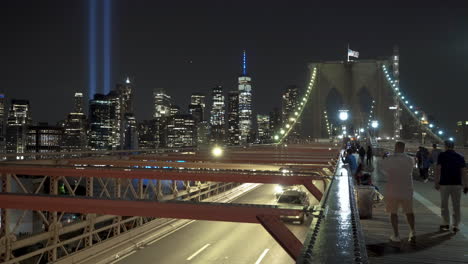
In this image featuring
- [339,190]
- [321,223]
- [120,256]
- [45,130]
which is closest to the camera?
[321,223]

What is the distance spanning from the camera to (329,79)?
98312mm

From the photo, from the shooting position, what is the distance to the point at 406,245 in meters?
6.98

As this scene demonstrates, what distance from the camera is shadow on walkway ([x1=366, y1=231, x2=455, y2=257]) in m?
6.55

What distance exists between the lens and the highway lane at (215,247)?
1295 centimetres

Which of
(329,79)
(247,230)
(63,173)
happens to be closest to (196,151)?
(247,230)

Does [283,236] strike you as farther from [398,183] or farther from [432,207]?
[432,207]

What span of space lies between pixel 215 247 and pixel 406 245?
28.3 ft

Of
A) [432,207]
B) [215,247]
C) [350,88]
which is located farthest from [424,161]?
[350,88]

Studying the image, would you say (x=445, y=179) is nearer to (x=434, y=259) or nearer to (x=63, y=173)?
(x=434, y=259)

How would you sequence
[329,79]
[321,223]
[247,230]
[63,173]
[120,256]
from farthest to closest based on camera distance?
[329,79], [247,230], [120,256], [63,173], [321,223]

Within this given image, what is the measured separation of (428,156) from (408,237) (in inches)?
472

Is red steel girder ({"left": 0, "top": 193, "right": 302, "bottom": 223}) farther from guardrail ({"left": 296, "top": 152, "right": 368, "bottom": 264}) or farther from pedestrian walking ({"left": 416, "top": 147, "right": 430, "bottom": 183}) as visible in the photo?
pedestrian walking ({"left": 416, "top": 147, "right": 430, "bottom": 183})

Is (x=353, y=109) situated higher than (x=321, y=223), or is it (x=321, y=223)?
(x=353, y=109)

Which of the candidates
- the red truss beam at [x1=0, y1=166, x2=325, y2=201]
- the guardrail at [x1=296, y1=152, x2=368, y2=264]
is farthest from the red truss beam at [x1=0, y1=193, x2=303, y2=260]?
the red truss beam at [x1=0, y1=166, x2=325, y2=201]
